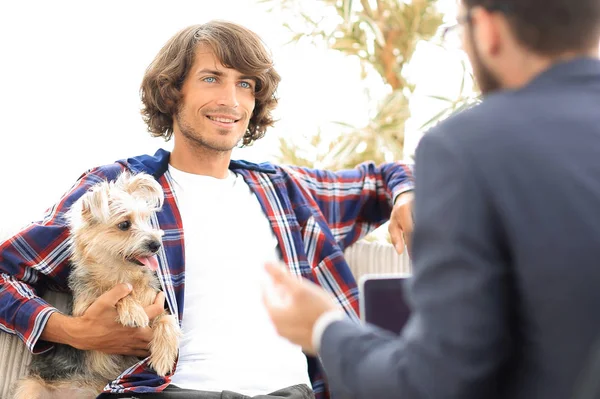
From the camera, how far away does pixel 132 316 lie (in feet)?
5.99

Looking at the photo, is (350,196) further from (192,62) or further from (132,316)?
(132,316)

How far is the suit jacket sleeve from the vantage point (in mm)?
708

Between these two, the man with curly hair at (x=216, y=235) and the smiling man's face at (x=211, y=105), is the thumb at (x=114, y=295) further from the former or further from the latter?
the smiling man's face at (x=211, y=105)

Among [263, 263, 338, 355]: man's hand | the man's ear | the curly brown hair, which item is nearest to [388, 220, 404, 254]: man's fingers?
the curly brown hair

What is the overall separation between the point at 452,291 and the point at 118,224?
4.63ft

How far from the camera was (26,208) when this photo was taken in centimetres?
289

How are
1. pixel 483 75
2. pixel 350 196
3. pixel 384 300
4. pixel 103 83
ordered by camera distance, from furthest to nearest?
pixel 103 83 < pixel 350 196 < pixel 384 300 < pixel 483 75

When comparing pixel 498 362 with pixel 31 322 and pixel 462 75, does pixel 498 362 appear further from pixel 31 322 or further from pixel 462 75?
pixel 462 75

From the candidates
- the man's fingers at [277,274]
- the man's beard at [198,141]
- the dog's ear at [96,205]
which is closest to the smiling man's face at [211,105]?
the man's beard at [198,141]

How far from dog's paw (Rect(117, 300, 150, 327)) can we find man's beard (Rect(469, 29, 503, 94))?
1.23 m

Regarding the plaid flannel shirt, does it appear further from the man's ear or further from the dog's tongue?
the man's ear

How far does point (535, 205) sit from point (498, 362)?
0.17 metres

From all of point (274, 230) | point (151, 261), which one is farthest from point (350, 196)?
point (151, 261)

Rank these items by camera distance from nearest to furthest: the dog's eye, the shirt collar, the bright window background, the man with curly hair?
1. the man with curly hair
2. the dog's eye
3. the shirt collar
4. the bright window background
